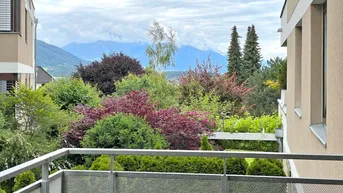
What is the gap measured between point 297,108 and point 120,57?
19651 millimetres

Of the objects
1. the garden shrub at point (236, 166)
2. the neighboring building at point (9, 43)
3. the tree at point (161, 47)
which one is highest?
the tree at point (161, 47)

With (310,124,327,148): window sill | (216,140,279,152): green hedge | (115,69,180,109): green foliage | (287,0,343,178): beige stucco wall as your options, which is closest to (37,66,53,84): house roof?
(115,69,180,109): green foliage

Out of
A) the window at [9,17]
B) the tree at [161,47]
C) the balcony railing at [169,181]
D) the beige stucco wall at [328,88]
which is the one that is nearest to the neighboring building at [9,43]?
the window at [9,17]

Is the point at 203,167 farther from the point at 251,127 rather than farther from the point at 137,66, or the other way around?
the point at 137,66

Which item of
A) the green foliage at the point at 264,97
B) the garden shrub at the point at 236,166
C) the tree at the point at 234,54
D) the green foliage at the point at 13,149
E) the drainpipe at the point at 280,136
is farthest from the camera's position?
the tree at the point at 234,54

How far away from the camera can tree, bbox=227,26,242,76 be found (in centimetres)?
4625

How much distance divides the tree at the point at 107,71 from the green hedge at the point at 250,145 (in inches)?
386

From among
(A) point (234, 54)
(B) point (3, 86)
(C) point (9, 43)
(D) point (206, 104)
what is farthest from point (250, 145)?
(A) point (234, 54)

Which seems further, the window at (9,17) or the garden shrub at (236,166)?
the window at (9,17)

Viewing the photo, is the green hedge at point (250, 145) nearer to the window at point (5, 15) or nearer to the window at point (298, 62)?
the window at point (298, 62)

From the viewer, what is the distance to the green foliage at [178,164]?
8.59 m

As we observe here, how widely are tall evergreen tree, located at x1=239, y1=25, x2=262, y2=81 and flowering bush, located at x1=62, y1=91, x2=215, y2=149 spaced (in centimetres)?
3289

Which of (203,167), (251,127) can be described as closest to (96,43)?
(251,127)

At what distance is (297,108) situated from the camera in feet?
31.3
